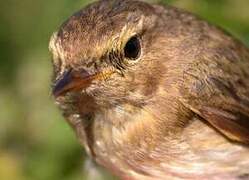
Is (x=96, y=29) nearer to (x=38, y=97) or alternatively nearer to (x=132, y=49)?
(x=132, y=49)

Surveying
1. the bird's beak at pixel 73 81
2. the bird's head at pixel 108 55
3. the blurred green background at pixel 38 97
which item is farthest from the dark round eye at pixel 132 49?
the blurred green background at pixel 38 97

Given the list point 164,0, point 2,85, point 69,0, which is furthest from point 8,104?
point 164,0

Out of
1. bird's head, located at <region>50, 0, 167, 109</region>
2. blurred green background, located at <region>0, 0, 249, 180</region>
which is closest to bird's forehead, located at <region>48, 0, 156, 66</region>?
Answer: bird's head, located at <region>50, 0, 167, 109</region>

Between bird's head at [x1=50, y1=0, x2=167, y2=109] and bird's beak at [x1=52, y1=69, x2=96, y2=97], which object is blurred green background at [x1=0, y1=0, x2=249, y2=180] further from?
bird's beak at [x1=52, y1=69, x2=96, y2=97]

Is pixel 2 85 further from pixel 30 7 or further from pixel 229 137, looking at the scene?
pixel 229 137

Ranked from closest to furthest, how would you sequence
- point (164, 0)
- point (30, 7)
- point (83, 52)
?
1. point (83, 52)
2. point (164, 0)
3. point (30, 7)

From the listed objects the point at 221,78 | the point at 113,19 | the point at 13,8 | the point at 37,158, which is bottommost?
the point at 37,158
